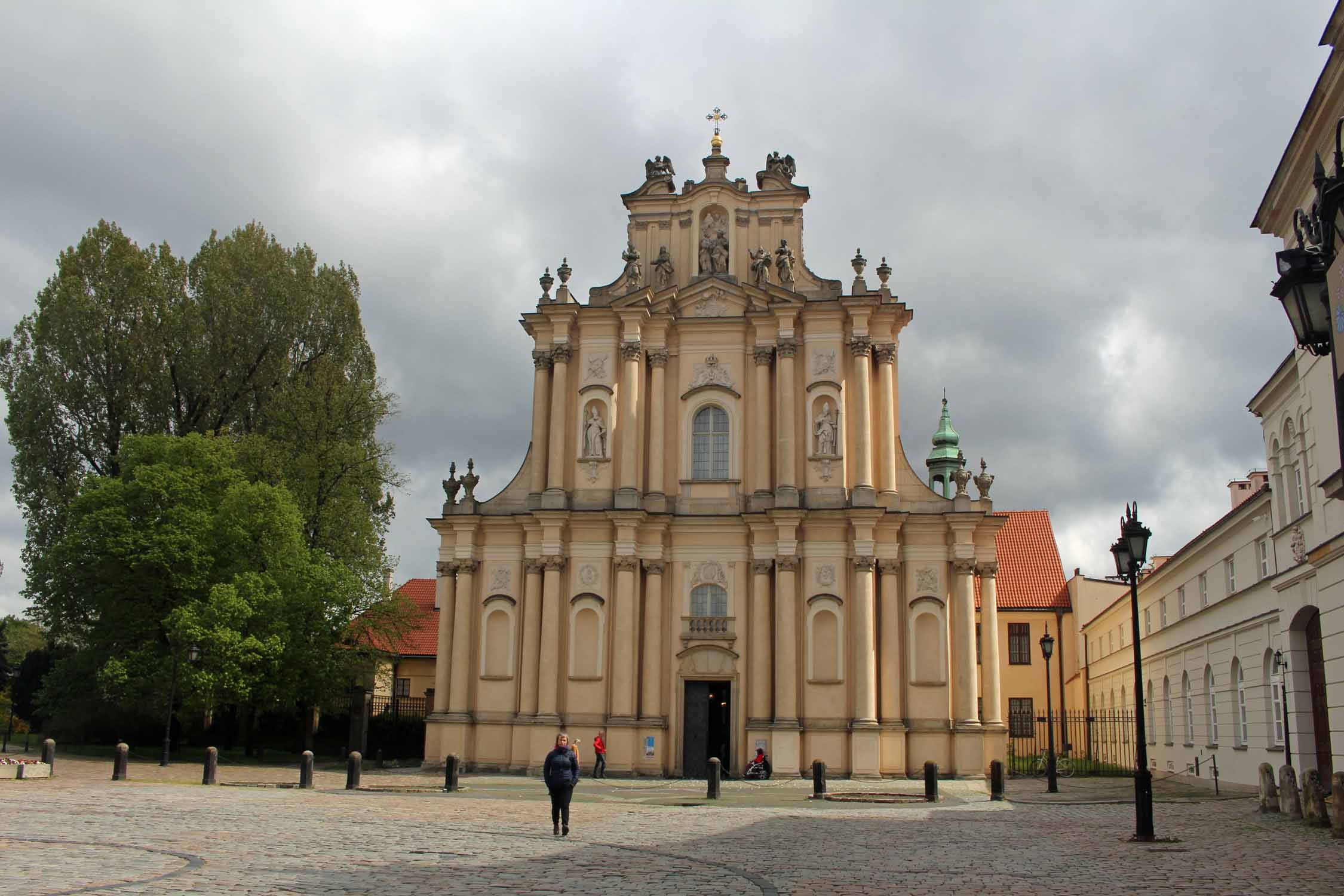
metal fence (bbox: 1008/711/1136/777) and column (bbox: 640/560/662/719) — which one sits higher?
column (bbox: 640/560/662/719)

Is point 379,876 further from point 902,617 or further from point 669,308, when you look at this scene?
point 669,308

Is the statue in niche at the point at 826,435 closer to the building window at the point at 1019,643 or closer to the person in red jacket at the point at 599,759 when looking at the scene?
the person in red jacket at the point at 599,759

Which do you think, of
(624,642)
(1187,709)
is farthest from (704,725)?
(1187,709)

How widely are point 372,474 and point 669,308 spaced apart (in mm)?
14549

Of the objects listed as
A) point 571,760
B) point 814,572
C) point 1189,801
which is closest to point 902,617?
point 814,572

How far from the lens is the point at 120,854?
1226cm

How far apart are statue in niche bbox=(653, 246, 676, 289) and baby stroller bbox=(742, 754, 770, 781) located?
14887mm

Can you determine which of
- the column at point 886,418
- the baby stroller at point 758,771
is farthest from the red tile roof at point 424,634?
the column at point 886,418

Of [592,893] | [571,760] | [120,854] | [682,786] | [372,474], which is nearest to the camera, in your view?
[592,893]

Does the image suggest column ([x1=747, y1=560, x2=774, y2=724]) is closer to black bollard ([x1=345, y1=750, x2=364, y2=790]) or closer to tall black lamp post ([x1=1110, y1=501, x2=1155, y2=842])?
black bollard ([x1=345, y1=750, x2=364, y2=790])

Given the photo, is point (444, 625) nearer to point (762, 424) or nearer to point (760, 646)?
point (760, 646)

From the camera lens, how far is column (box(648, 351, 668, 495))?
1366 inches

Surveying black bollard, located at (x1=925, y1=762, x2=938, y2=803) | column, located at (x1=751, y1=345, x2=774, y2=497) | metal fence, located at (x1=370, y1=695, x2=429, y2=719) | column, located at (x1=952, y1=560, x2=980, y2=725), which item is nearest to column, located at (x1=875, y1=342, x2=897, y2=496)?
column, located at (x1=952, y1=560, x2=980, y2=725)

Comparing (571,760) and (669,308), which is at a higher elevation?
(669,308)
